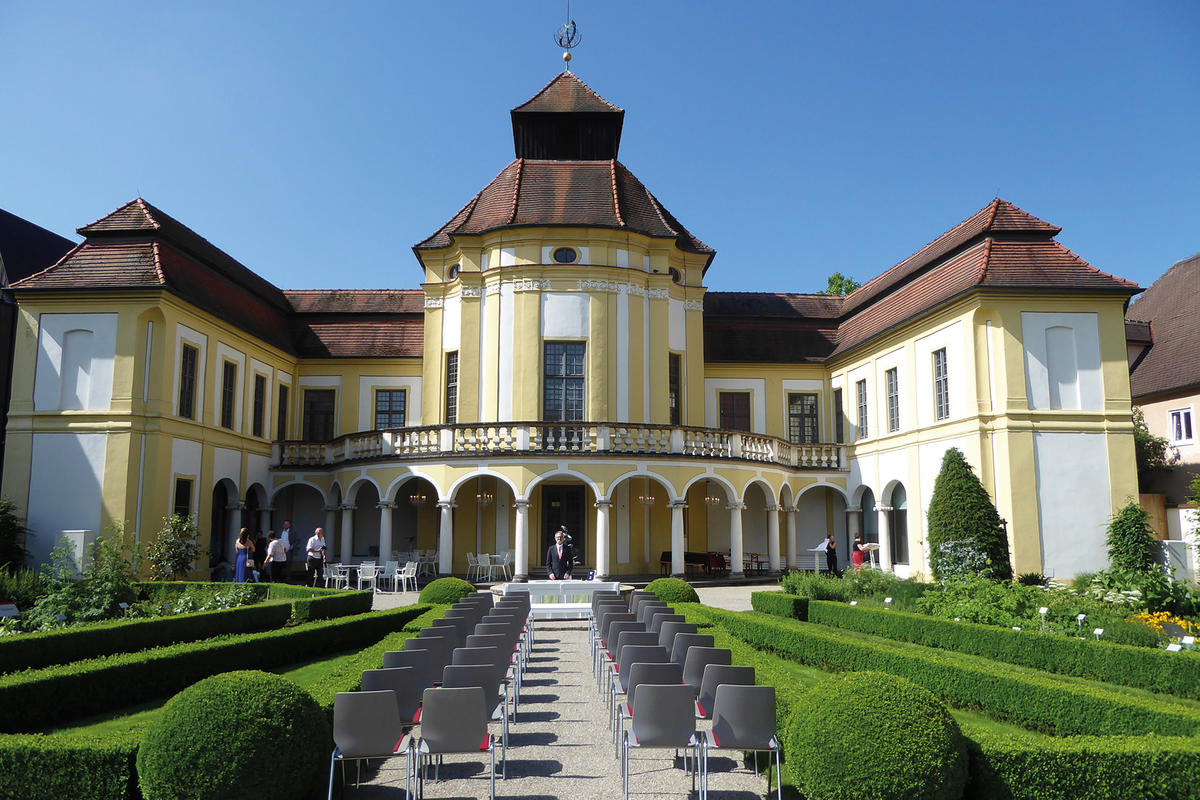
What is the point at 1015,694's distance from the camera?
901 centimetres

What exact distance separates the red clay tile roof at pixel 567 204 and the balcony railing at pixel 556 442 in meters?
6.96

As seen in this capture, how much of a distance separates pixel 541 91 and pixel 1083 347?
20.5m

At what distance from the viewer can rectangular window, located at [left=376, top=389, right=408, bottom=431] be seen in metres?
32.1

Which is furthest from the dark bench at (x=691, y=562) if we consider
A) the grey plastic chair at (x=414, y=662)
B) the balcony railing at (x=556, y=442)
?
the grey plastic chair at (x=414, y=662)

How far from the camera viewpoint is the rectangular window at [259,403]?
28.8 metres

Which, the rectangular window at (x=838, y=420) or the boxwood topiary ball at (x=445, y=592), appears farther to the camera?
the rectangular window at (x=838, y=420)

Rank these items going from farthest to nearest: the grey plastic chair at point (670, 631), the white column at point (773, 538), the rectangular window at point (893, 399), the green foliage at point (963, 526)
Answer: the white column at point (773, 538), the rectangular window at point (893, 399), the green foliage at point (963, 526), the grey plastic chair at point (670, 631)

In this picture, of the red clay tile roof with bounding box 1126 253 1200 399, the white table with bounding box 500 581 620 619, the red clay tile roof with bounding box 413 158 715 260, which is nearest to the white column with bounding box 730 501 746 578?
the white table with bounding box 500 581 620 619

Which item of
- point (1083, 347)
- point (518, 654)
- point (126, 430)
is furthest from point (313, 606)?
point (1083, 347)

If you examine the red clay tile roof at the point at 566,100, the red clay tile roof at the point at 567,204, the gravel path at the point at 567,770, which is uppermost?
the red clay tile roof at the point at 566,100

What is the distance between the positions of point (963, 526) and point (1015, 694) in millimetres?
11364

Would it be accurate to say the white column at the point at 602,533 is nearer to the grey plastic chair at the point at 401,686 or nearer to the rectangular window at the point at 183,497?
the rectangular window at the point at 183,497

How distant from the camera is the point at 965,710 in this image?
9.87 meters

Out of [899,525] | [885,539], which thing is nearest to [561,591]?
[885,539]
